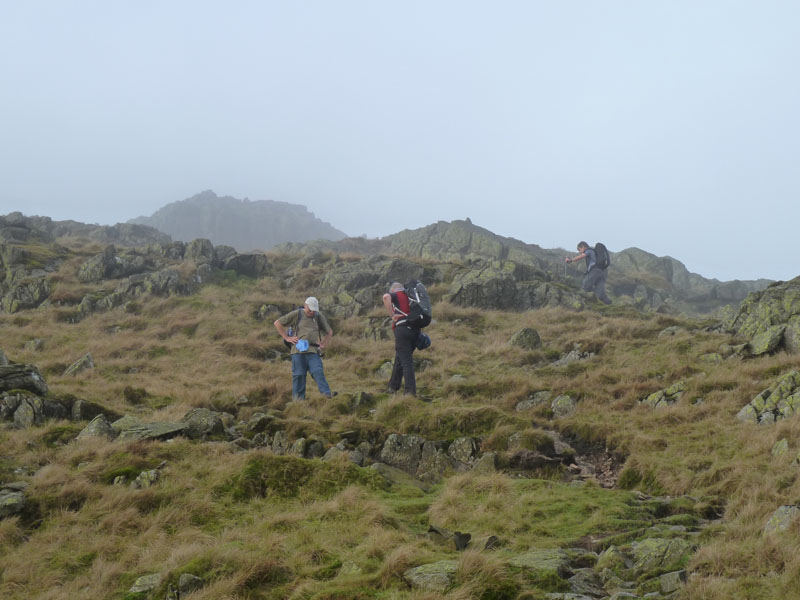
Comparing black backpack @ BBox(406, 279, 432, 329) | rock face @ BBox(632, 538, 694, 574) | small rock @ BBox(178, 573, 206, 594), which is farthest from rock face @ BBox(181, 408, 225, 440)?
rock face @ BBox(632, 538, 694, 574)

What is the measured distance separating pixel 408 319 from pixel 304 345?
99.1 inches

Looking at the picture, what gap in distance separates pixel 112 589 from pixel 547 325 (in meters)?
16.9

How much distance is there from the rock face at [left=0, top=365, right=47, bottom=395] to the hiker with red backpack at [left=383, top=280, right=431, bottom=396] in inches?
271

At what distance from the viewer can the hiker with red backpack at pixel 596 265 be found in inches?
933

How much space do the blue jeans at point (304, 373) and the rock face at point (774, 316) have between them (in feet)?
32.9

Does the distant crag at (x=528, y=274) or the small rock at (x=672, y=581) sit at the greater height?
the distant crag at (x=528, y=274)

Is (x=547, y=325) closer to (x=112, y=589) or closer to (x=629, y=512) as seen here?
(x=629, y=512)

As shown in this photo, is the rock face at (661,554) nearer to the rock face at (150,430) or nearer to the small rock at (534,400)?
the small rock at (534,400)

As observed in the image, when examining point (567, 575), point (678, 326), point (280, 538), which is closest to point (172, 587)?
point (280, 538)

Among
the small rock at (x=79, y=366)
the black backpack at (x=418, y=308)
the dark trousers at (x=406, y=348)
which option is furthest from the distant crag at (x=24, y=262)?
the black backpack at (x=418, y=308)

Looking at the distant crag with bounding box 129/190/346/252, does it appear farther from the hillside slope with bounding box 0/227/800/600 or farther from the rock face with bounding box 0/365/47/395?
the rock face with bounding box 0/365/47/395

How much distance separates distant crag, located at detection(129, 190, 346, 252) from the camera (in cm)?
10419

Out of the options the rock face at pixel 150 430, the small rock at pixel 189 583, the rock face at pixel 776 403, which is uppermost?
the rock face at pixel 776 403

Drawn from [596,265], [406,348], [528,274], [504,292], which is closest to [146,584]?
[406,348]
